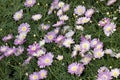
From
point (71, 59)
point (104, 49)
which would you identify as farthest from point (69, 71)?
point (104, 49)

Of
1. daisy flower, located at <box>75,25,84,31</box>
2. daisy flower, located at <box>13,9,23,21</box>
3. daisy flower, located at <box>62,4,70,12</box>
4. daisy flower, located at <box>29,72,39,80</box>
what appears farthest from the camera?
daisy flower, located at <box>13,9,23,21</box>

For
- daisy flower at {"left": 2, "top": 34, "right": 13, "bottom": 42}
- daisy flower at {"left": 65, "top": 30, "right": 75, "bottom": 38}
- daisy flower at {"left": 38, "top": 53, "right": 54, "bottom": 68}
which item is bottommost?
daisy flower at {"left": 38, "top": 53, "right": 54, "bottom": 68}

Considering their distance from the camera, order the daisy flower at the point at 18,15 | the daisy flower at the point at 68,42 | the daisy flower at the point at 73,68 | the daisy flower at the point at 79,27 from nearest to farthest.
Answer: the daisy flower at the point at 73,68 < the daisy flower at the point at 68,42 < the daisy flower at the point at 79,27 < the daisy flower at the point at 18,15

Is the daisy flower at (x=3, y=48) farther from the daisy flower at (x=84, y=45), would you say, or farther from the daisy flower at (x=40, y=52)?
the daisy flower at (x=84, y=45)

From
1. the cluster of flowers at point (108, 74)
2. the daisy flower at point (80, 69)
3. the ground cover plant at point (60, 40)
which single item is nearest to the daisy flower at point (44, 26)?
the ground cover plant at point (60, 40)

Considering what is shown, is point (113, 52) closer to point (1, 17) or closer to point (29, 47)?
point (29, 47)

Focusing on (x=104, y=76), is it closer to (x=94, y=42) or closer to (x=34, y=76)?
(x=94, y=42)

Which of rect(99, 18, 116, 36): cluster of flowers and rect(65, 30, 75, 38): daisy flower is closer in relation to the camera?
rect(99, 18, 116, 36): cluster of flowers

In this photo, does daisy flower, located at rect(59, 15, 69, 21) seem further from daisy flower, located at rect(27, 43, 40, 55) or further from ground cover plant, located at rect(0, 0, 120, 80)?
daisy flower, located at rect(27, 43, 40, 55)

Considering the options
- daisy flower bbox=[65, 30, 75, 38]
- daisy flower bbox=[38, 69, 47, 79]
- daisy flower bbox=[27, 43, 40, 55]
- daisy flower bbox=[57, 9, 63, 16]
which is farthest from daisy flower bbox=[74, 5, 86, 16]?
daisy flower bbox=[38, 69, 47, 79]
